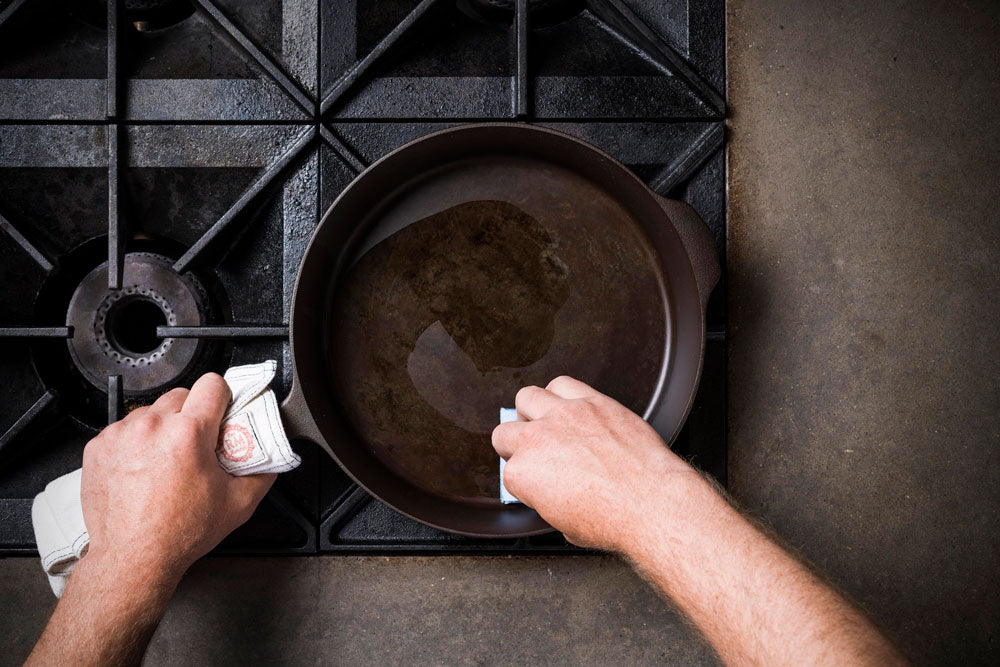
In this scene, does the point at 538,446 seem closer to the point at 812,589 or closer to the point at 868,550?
the point at 812,589

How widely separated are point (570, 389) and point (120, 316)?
613 millimetres

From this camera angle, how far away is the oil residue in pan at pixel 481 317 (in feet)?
2.52

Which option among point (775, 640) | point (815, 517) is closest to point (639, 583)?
point (815, 517)

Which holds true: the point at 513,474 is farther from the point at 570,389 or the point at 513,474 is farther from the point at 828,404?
the point at 828,404

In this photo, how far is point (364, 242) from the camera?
79cm

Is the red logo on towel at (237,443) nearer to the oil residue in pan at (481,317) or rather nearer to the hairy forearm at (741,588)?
the oil residue in pan at (481,317)

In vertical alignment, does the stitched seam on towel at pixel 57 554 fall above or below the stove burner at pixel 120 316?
below

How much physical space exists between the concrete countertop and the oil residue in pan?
143mm

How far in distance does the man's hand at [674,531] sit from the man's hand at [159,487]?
309mm

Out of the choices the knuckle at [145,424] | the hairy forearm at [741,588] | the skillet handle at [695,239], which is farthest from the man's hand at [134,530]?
the skillet handle at [695,239]

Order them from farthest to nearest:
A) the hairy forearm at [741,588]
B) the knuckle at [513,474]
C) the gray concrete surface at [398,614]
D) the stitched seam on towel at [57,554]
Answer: the gray concrete surface at [398,614] → the stitched seam on towel at [57,554] → the knuckle at [513,474] → the hairy forearm at [741,588]

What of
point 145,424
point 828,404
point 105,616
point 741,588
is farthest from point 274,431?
point 828,404

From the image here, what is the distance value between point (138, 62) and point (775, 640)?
936mm

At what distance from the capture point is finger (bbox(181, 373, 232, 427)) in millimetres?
647
